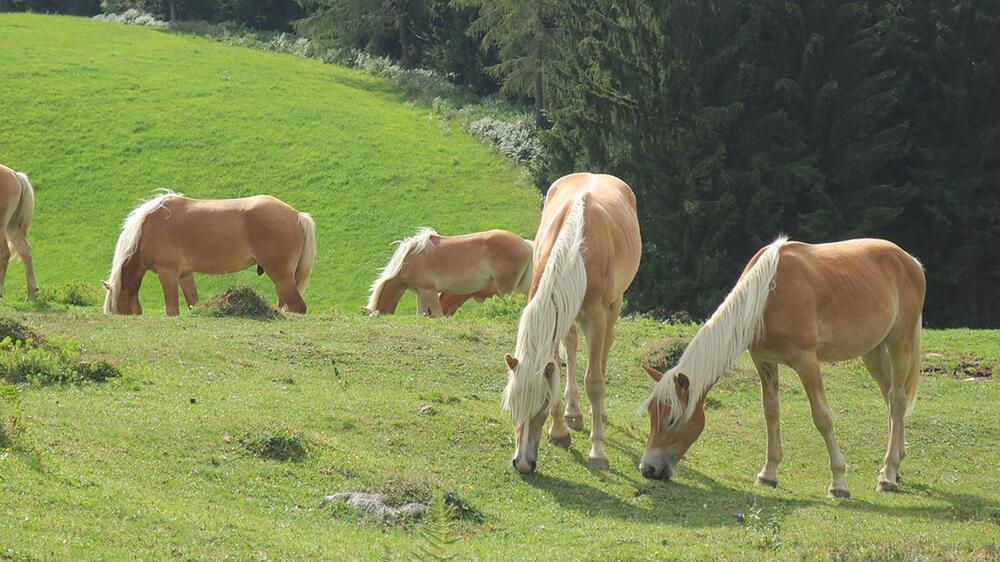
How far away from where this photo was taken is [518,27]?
43.0 metres

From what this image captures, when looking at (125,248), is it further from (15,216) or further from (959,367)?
(959,367)

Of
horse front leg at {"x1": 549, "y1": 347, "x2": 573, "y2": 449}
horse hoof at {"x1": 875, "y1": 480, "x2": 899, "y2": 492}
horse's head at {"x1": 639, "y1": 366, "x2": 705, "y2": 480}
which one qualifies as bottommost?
horse hoof at {"x1": 875, "y1": 480, "x2": 899, "y2": 492}

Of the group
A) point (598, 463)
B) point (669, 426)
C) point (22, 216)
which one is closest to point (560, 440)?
point (598, 463)

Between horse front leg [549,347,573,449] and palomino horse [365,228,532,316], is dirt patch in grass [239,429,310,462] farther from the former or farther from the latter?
palomino horse [365,228,532,316]

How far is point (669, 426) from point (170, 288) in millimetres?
10483

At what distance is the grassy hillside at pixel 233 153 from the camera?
119 ft

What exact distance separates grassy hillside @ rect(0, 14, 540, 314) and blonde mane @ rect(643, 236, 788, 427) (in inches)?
845

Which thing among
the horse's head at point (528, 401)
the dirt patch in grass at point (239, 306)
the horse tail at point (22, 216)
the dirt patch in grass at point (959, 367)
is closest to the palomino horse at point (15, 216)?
the horse tail at point (22, 216)

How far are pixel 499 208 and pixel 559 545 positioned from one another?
1252 inches

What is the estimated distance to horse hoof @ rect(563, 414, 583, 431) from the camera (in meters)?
11.9

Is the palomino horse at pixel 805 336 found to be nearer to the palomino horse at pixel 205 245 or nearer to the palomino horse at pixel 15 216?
the palomino horse at pixel 205 245

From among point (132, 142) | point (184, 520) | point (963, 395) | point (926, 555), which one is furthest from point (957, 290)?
point (132, 142)

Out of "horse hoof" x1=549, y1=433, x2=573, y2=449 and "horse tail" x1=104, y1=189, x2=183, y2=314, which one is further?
"horse tail" x1=104, y1=189, x2=183, y2=314

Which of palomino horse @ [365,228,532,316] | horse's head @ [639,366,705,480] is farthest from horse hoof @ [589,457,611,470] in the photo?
palomino horse @ [365,228,532,316]
